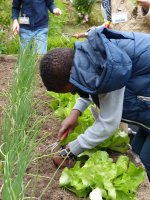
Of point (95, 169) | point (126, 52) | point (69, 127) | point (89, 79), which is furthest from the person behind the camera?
point (69, 127)

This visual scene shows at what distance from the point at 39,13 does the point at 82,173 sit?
2.88 metres

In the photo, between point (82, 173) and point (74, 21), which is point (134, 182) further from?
point (74, 21)

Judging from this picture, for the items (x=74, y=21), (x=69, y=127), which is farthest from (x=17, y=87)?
(x=74, y=21)

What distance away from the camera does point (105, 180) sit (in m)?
2.23

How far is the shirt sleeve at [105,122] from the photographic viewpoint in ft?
6.94

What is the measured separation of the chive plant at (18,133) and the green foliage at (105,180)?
0.94ft

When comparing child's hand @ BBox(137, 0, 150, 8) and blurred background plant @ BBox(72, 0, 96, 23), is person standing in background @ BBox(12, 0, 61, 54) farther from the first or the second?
blurred background plant @ BBox(72, 0, 96, 23)

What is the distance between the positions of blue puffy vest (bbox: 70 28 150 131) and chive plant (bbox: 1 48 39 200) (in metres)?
0.33

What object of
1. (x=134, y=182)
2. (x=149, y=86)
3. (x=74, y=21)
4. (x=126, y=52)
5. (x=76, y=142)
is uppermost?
(x=126, y=52)

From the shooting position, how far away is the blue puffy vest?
192 cm

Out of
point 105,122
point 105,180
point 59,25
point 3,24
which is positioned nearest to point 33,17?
point 3,24

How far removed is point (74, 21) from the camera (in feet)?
32.5

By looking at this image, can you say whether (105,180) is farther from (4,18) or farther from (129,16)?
(4,18)

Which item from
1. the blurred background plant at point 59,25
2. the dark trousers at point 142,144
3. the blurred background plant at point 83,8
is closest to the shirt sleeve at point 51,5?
the blurred background plant at point 59,25
